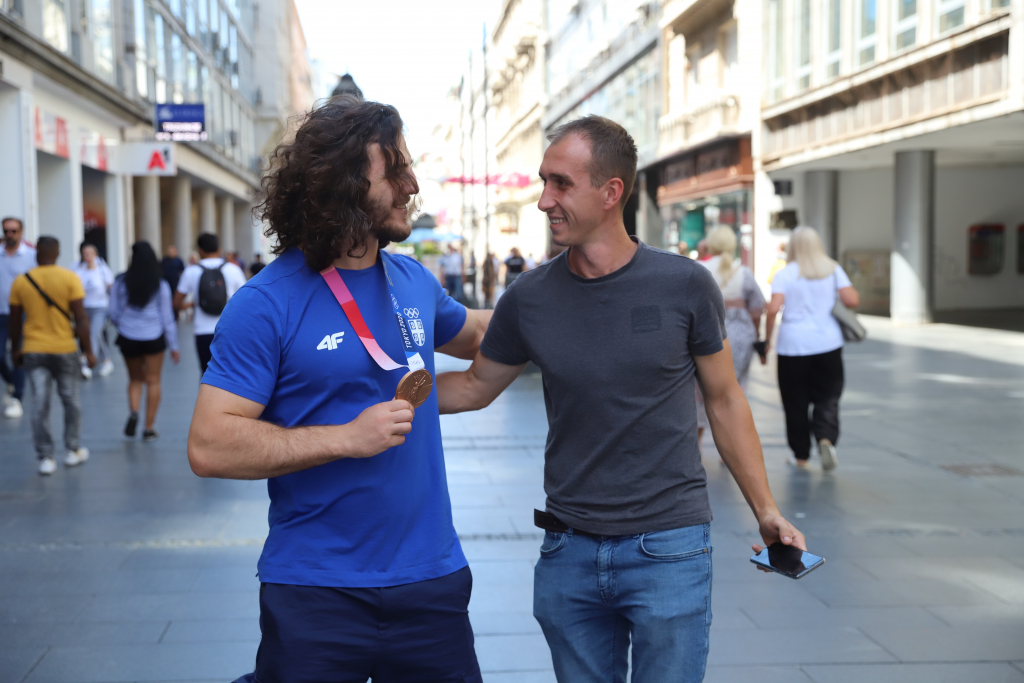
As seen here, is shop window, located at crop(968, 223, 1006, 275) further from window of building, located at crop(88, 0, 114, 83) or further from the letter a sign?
window of building, located at crop(88, 0, 114, 83)

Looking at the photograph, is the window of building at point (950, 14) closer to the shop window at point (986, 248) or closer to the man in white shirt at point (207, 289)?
the shop window at point (986, 248)

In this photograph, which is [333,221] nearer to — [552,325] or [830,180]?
[552,325]

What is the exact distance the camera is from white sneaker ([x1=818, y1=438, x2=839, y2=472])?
7617 mm

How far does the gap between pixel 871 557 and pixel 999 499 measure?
1.86 metres

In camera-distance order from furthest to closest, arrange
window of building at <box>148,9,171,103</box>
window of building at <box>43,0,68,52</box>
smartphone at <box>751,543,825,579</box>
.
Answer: window of building at <box>148,9,171,103</box> < window of building at <box>43,0,68,52</box> < smartphone at <box>751,543,825,579</box>

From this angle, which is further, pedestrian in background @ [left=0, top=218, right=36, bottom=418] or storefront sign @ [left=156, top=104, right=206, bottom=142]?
storefront sign @ [left=156, top=104, right=206, bottom=142]

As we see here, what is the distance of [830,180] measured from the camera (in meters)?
25.7

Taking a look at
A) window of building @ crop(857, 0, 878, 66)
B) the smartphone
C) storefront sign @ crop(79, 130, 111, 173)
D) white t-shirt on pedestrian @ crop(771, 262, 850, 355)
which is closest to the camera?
the smartphone

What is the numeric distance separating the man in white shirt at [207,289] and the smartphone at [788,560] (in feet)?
24.6

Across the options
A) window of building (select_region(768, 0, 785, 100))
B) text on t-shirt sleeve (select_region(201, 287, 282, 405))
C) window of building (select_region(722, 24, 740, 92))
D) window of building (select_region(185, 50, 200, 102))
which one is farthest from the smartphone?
window of building (select_region(185, 50, 200, 102))

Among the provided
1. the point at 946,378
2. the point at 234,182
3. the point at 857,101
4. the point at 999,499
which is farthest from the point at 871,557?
the point at 234,182

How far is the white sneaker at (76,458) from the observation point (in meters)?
7.93

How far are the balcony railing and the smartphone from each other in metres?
24.0

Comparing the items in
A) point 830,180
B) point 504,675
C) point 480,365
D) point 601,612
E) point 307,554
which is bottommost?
point 504,675
